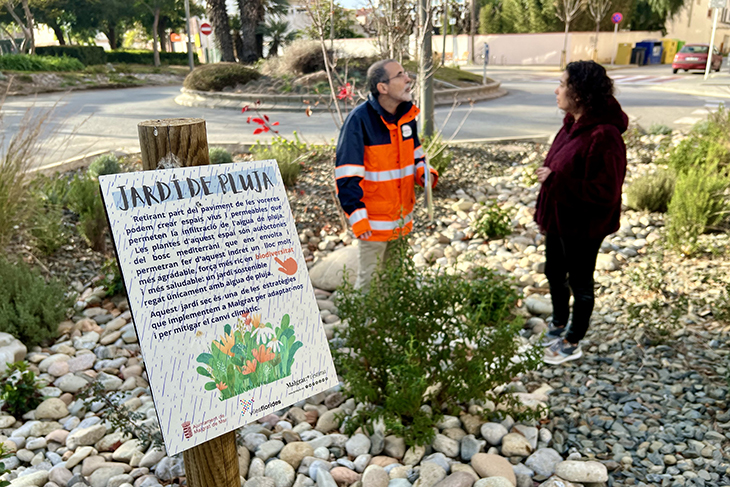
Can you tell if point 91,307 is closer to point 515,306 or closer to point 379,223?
point 379,223

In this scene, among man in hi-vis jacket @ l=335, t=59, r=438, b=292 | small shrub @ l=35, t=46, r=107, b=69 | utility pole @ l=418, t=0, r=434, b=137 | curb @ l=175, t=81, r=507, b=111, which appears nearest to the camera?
man in hi-vis jacket @ l=335, t=59, r=438, b=292

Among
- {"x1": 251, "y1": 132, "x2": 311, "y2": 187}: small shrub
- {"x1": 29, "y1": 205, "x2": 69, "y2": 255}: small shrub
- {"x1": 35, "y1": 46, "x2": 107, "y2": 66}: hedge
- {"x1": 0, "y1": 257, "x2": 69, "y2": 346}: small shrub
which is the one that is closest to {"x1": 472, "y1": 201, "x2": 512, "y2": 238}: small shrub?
{"x1": 251, "y1": 132, "x2": 311, "y2": 187}: small shrub

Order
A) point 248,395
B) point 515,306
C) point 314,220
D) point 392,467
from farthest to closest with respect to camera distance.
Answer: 1. point 314,220
2. point 515,306
3. point 392,467
4. point 248,395

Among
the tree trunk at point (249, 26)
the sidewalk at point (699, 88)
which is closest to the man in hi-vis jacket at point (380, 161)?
the sidewalk at point (699, 88)

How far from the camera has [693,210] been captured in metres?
4.61

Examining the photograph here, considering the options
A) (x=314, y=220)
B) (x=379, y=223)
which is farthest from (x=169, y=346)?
(x=314, y=220)

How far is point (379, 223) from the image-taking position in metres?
3.48

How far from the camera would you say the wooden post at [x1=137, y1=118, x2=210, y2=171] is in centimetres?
166

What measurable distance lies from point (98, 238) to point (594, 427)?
4049 mm

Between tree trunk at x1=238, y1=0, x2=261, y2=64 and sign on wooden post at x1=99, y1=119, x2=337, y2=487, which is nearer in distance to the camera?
sign on wooden post at x1=99, y1=119, x2=337, y2=487

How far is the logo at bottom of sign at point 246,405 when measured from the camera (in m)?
1.61

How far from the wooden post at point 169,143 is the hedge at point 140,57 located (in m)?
40.9

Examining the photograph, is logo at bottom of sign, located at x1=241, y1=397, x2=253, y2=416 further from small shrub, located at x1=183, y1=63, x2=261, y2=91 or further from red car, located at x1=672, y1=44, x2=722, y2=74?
red car, located at x1=672, y1=44, x2=722, y2=74

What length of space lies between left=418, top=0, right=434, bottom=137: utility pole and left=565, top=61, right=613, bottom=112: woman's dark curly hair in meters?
2.59
